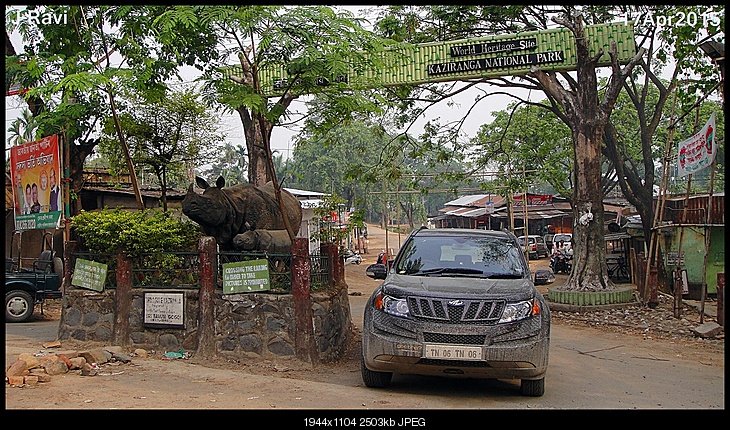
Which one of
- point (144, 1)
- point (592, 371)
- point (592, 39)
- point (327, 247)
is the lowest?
point (592, 371)

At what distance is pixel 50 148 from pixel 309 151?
38012 millimetres

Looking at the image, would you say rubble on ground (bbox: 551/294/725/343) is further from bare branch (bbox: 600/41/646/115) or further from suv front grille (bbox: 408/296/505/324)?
suv front grille (bbox: 408/296/505/324)

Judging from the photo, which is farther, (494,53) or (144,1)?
(494,53)

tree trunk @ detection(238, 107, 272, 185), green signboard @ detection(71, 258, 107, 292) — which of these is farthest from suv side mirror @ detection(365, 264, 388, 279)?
tree trunk @ detection(238, 107, 272, 185)

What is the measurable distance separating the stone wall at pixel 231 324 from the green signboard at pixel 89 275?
10 centimetres

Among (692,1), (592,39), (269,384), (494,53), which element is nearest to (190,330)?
(269,384)

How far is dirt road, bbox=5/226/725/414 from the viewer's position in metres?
6.83

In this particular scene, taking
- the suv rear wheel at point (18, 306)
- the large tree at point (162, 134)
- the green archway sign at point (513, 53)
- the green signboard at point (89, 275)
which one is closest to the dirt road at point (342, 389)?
the green signboard at point (89, 275)

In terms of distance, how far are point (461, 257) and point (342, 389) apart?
6.52 feet

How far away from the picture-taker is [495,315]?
729 centimetres

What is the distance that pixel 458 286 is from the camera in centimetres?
755

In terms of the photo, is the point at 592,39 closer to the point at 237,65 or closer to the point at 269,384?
the point at 237,65

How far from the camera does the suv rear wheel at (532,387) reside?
7637 millimetres

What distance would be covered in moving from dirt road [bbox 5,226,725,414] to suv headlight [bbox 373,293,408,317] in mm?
851
